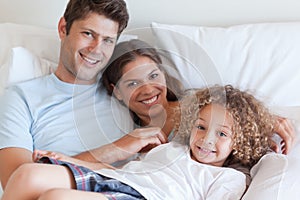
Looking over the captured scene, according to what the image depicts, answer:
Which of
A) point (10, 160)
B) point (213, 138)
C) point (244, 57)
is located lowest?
point (10, 160)

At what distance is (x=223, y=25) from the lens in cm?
182

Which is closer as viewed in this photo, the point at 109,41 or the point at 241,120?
the point at 241,120

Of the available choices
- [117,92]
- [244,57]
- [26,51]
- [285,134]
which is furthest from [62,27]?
[285,134]

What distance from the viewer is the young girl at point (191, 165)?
119cm

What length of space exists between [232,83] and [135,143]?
373mm

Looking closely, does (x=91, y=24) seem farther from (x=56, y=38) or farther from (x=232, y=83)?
(x=232, y=83)

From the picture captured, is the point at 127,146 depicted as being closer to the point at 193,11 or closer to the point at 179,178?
the point at 179,178

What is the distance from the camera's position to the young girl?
119 cm

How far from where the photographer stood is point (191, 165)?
133 cm

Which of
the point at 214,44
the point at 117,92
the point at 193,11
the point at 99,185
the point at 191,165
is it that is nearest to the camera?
the point at 99,185

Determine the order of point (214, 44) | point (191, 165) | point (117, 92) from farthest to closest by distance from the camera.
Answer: point (214, 44) → point (117, 92) → point (191, 165)

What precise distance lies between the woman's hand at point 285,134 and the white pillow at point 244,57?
0.13 metres

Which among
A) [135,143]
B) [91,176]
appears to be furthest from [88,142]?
[91,176]

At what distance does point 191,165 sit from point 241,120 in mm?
180
